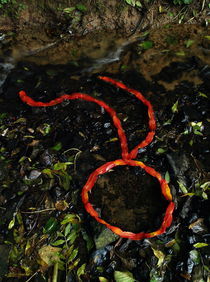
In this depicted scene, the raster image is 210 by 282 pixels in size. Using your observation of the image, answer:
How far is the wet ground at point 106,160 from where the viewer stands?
4488mm

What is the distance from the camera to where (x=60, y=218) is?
499cm

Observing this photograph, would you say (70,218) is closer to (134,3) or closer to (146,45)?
(146,45)

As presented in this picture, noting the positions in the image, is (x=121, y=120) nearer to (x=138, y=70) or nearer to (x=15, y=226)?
(x=138, y=70)

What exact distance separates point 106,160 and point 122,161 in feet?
1.10

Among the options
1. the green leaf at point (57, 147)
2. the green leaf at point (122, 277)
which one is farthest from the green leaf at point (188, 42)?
the green leaf at point (122, 277)

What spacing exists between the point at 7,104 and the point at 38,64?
1.50 m

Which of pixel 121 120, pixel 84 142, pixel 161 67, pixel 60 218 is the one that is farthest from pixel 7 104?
pixel 161 67

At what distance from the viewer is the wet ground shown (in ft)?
14.7

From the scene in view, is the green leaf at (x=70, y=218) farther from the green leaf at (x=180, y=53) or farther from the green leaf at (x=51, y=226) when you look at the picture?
the green leaf at (x=180, y=53)

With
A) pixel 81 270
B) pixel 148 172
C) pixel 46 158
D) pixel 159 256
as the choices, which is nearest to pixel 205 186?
pixel 148 172

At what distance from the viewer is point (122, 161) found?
5578 millimetres

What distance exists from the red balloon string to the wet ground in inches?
4.1

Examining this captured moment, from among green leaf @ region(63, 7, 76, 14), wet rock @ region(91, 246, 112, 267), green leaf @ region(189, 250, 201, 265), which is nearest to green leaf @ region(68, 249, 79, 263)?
wet rock @ region(91, 246, 112, 267)

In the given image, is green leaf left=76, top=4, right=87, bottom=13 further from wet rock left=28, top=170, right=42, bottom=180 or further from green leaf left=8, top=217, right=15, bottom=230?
green leaf left=8, top=217, right=15, bottom=230
